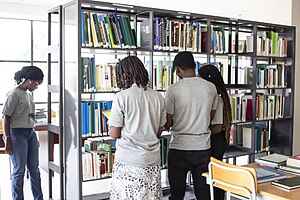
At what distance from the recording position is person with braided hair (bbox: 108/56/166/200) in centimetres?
250

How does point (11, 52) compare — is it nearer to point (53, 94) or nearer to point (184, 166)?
point (53, 94)

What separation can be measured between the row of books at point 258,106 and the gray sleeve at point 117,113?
2.19m

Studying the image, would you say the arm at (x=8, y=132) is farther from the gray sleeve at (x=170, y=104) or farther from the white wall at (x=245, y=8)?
the white wall at (x=245, y=8)

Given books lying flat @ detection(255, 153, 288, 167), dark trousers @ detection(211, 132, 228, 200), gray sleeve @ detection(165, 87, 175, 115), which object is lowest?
books lying flat @ detection(255, 153, 288, 167)

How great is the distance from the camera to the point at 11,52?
26.6ft

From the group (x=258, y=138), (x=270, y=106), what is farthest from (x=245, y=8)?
(x=258, y=138)

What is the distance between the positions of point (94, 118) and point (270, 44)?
262cm

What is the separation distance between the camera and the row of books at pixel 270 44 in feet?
14.9

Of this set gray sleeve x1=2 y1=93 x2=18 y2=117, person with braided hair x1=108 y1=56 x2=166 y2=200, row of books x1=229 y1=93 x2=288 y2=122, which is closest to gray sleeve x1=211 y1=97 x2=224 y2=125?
person with braided hair x1=108 y1=56 x2=166 y2=200

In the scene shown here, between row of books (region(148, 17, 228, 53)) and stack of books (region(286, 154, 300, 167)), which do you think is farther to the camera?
row of books (region(148, 17, 228, 53))

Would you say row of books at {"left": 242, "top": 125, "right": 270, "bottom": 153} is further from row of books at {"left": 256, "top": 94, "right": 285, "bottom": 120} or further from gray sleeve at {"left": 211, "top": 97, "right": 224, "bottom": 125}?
gray sleeve at {"left": 211, "top": 97, "right": 224, "bottom": 125}

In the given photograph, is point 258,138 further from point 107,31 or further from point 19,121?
point 19,121

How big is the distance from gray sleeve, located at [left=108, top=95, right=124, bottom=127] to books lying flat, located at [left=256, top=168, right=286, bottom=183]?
99 cm

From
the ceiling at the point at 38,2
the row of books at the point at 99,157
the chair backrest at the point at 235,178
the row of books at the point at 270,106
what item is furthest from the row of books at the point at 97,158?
the ceiling at the point at 38,2
